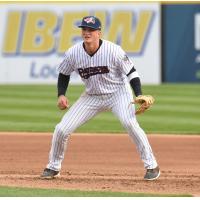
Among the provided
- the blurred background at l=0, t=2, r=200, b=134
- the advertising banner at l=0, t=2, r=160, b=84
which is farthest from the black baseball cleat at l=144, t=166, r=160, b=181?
the advertising banner at l=0, t=2, r=160, b=84

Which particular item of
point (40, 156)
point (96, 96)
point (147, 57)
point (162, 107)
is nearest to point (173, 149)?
point (40, 156)

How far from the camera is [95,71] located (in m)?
7.99

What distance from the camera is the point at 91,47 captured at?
7941mm

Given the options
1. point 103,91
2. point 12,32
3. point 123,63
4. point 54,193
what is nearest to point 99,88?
point 103,91

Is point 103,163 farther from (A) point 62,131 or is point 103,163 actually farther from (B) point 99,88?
(B) point 99,88

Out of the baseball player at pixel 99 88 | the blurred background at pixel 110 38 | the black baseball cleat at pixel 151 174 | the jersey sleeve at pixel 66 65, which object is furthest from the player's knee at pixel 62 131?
the blurred background at pixel 110 38

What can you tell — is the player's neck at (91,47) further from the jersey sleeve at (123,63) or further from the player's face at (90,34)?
the jersey sleeve at (123,63)

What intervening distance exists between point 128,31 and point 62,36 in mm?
1583

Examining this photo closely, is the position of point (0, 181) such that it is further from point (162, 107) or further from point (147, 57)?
point (147, 57)

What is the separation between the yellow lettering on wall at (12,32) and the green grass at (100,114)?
1.09 meters

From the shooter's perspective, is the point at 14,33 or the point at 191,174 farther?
the point at 14,33

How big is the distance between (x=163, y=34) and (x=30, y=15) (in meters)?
3.23

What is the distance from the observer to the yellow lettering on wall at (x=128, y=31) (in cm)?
2000

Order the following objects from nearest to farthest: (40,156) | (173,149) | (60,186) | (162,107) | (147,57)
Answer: (60,186), (40,156), (173,149), (162,107), (147,57)
